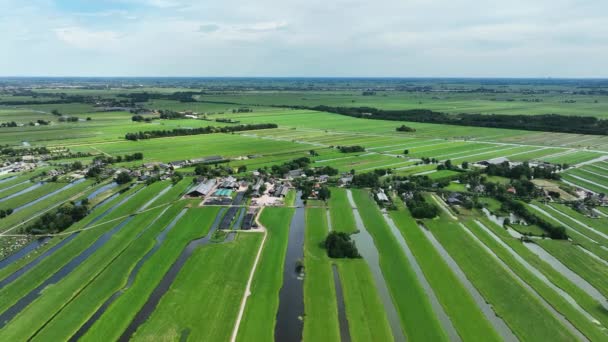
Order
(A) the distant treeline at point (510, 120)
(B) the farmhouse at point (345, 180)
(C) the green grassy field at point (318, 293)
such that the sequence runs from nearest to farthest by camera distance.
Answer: (C) the green grassy field at point (318, 293) → (B) the farmhouse at point (345, 180) → (A) the distant treeline at point (510, 120)

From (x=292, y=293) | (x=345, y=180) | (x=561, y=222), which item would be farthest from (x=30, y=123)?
(x=561, y=222)

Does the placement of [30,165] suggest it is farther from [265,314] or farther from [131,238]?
[265,314]

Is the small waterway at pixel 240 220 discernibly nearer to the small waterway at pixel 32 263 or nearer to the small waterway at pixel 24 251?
the small waterway at pixel 32 263

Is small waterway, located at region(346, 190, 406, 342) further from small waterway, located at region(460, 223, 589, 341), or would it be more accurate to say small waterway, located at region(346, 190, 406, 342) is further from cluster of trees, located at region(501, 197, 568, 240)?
cluster of trees, located at region(501, 197, 568, 240)

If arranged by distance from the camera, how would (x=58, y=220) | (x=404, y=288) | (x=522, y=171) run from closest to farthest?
(x=404, y=288), (x=58, y=220), (x=522, y=171)

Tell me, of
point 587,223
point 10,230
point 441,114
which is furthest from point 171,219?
point 441,114

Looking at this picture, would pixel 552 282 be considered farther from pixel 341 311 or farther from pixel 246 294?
pixel 246 294

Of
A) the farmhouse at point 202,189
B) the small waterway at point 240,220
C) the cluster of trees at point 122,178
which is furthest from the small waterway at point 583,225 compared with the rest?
the cluster of trees at point 122,178
